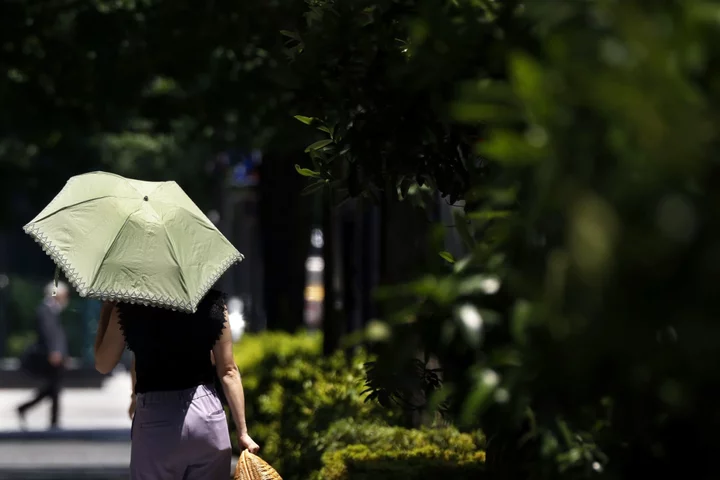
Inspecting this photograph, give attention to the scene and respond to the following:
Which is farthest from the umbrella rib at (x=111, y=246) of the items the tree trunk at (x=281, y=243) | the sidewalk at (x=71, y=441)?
the tree trunk at (x=281, y=243)

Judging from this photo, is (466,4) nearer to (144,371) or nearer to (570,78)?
(570,78)

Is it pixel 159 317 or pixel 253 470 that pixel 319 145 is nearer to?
pixel 159 317

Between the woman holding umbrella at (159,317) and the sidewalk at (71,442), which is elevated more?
the woman holding umbrella at (159,317)

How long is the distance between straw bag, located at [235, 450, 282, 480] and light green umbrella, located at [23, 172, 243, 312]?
0.57 metres

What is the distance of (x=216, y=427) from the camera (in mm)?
5328

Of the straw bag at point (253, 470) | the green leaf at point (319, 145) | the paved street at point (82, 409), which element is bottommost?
the paved street at point (82, 409)

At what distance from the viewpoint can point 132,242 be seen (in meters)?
5.64

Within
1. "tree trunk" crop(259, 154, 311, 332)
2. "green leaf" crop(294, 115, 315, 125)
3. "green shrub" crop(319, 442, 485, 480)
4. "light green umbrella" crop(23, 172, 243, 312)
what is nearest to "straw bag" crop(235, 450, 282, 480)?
"light green umbrella" crop(23, 172, 243, 312)

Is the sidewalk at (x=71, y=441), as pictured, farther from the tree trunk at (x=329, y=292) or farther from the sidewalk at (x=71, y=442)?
the tree trunk at (x=329, y=292)

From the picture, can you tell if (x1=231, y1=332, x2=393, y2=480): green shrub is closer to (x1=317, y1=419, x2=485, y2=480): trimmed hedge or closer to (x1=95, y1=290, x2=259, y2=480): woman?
(x1=317, y1=419, x2=485, y2=480): trimmed hedge

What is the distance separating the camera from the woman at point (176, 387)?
5.27 meters

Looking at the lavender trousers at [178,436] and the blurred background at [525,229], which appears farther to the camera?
the lavender trousers at [178,436]

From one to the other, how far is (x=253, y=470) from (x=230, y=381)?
0.37 meters

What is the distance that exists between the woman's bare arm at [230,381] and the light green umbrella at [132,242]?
7.5 inches
